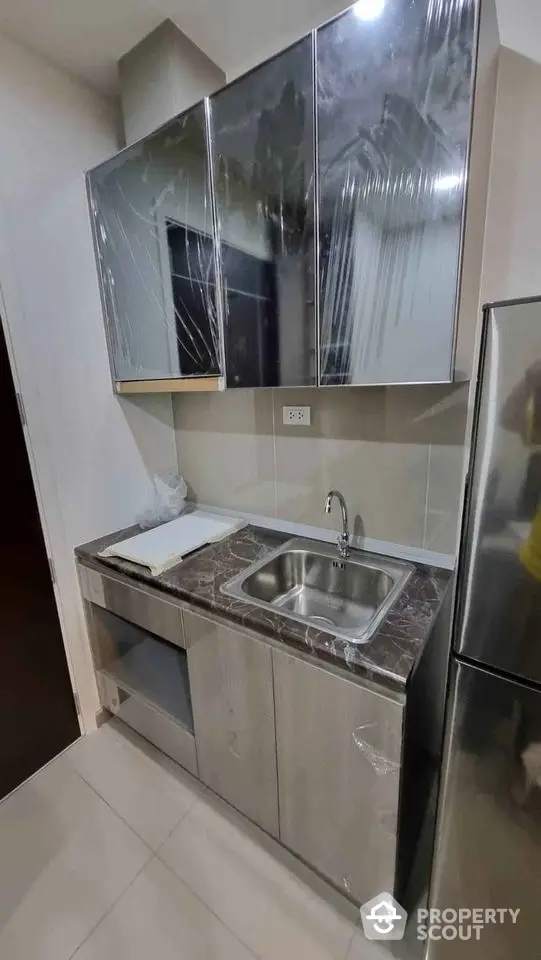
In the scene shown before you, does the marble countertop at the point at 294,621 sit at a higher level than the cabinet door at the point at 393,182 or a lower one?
lower

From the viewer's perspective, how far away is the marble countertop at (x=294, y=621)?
908 mm

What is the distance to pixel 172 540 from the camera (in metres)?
1.59

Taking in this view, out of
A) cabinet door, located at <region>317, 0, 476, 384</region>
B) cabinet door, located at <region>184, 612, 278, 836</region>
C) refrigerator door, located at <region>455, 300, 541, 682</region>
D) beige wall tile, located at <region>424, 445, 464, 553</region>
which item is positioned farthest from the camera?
beige wall tile, located at <region>424, 445, 464, 553</region>

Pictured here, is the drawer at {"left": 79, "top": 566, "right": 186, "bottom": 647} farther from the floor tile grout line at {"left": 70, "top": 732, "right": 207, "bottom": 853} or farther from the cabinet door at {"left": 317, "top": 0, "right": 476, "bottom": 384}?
the cabinet door at {"left": 317, "top": 0, "right": 476, "bottom": 384}

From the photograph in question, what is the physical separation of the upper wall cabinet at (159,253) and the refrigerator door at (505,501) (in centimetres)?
89

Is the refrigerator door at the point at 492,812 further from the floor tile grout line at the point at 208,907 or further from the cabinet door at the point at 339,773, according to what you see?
the floor tile grout line at the point at 208,907

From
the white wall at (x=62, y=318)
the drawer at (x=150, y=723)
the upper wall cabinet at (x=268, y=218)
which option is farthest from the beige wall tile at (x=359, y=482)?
the drawer at (x=150, y=723)

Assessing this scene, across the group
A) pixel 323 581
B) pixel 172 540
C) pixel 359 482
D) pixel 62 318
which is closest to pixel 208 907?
pixel 323 581

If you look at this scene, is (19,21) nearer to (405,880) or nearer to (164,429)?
(164,429)

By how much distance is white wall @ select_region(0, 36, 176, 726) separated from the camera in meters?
1.31

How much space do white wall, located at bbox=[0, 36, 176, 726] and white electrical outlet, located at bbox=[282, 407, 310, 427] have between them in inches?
28.4

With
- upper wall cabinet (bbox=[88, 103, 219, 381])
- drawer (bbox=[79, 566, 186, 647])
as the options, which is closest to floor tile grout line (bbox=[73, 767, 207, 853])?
drawer (bbox=[79, 566, 186, 647])

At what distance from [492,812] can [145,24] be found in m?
2.34

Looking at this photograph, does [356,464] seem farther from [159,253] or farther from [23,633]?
[23,633]
